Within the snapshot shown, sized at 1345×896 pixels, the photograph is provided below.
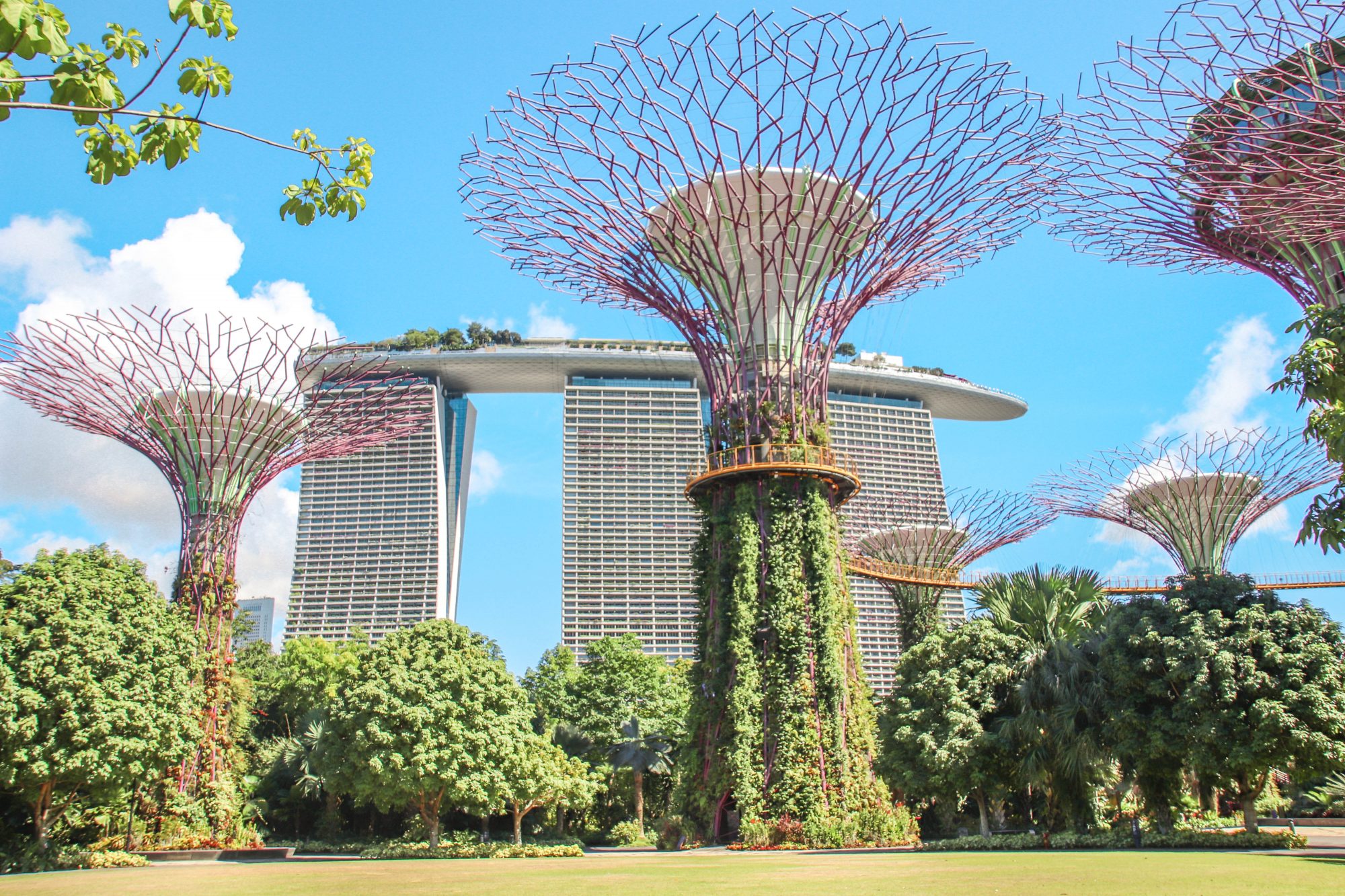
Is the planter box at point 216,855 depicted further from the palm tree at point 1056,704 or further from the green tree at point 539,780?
the palm tree at point 1056,704

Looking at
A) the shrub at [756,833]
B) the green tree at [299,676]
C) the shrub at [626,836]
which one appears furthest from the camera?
the green tree at [299,676]

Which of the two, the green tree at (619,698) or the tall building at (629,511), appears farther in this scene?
the tall building at (629,511)

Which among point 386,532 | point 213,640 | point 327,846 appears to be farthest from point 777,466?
point 386,532

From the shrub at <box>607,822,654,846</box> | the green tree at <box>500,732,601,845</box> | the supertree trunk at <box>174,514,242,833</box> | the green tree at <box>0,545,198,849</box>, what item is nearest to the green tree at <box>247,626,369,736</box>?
the supertree trunk at <box>174,514,242,833</box>

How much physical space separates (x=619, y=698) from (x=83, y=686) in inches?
765

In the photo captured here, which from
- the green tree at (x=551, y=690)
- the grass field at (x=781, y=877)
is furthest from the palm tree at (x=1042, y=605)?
the green tree at (x=551, y=690)

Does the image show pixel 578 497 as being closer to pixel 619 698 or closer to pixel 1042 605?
pixel 619 698

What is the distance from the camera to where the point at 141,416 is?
29.4 metres

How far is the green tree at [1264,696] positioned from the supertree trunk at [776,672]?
23.3 ft

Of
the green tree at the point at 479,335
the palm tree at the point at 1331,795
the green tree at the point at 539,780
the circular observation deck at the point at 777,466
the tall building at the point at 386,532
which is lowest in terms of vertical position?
the palm tree at the point at 1331,795

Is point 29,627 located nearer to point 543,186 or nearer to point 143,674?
point 143,674

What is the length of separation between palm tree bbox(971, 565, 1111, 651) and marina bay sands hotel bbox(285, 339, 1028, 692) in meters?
50.3

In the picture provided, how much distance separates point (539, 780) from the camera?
2783cm

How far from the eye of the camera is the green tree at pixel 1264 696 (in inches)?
749
